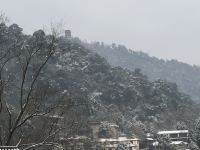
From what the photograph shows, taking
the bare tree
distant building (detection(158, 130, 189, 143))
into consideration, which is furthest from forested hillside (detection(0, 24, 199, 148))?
the bare tree

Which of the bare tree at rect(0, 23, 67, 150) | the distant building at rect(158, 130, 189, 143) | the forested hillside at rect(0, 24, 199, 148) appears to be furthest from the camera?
the distant building at rect(158, 130, 189, 143)

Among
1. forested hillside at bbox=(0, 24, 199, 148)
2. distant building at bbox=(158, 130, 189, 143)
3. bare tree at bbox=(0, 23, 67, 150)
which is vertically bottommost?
bare tree at bbox=(0, 23, 67, 150)

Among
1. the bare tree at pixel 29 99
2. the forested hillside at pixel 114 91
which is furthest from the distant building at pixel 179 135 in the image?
the bare tree at pixel 29 99

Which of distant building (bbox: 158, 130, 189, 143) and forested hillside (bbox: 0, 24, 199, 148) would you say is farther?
distant building (bbox: 158, 130, 189, 143)

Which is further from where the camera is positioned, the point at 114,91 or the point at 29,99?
the point at 114,91

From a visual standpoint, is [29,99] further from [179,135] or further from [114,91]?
[114,91]

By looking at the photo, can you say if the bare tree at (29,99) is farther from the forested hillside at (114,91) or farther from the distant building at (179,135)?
the distant building at (179,135)

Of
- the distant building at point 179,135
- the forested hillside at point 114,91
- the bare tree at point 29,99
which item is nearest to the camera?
the bare tree at point 29,99

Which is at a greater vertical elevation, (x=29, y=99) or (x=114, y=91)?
(x=114, y=91)

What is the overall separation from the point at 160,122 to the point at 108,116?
13.6 m

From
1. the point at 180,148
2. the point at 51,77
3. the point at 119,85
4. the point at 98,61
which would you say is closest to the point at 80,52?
the point at 98,61

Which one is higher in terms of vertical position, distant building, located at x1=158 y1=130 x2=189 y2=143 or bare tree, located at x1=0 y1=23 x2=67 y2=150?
distant building, located at x1=158 y1=130 x2=189 y2=143

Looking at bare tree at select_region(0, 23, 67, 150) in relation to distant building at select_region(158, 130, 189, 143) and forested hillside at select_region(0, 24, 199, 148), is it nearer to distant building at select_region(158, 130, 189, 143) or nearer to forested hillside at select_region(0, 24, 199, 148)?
forested hillside at select_region(0, 24, 199, 148)

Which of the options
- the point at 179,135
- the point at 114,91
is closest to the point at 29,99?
the point at 179,135
